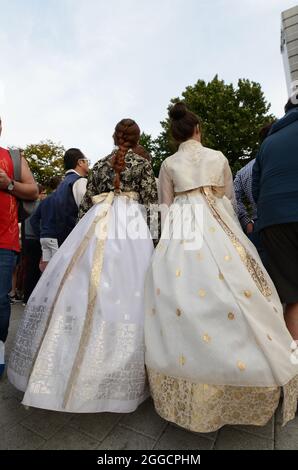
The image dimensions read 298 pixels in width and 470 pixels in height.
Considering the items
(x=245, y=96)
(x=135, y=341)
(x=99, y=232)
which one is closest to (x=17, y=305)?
(x=99, y=232)

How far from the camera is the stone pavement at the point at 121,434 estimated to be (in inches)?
54.6

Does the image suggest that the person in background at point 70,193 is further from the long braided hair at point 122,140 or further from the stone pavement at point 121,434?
the stone pavement at point 121,434

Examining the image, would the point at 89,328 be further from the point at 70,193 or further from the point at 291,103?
the point at 291,103

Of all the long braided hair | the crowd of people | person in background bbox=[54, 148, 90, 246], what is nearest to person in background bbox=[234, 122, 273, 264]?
the crowd of people

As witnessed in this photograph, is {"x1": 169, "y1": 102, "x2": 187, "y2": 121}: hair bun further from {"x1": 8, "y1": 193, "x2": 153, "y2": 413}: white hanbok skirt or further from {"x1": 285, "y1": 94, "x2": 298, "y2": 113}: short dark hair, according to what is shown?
{"x1": 8, "y1": 193, "x2": 153, "y2": 413}: white hanbok skirt

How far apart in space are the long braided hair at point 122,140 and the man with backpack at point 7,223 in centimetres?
68

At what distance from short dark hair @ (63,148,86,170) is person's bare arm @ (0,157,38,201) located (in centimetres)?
82

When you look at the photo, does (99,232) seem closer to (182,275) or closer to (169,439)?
(182,275)

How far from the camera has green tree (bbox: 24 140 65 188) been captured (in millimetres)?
26734

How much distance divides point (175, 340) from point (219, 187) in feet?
3.79

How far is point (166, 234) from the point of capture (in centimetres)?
195

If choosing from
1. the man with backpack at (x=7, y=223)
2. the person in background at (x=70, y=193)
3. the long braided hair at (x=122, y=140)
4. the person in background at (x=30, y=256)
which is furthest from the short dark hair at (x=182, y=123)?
the person in background at (x=30, y=256)
